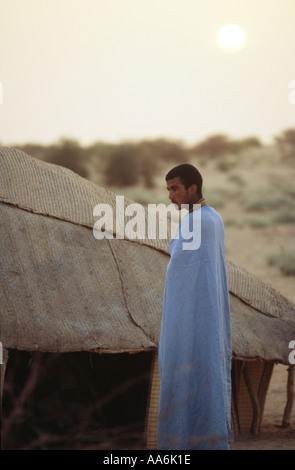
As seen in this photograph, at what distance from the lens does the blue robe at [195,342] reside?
145 inches

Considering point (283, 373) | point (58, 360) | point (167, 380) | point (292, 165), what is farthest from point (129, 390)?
point (292, 165)

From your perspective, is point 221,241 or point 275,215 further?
point 275,215

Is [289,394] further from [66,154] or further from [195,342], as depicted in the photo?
[66,154]

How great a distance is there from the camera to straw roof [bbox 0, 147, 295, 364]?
15.4 ft

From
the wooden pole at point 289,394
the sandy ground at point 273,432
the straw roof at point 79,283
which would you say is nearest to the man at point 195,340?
the straw roof at point 79,283

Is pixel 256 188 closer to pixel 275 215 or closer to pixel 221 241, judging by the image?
pixel 275 215

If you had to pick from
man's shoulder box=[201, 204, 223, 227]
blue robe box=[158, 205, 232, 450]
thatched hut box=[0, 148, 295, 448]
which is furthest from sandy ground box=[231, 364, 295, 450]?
man's shoulder box=[201, 204, 223, 227]

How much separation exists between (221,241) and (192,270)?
0.91 ft

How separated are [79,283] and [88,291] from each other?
0.30 feet

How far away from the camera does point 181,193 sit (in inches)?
156

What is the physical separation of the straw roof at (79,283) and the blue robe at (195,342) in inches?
43.3

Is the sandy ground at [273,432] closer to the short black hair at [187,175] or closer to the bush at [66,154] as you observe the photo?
the short black hair at [187,175]

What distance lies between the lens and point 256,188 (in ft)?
95.6

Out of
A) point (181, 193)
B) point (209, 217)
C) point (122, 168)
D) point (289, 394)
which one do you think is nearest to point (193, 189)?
point (181, 193)
